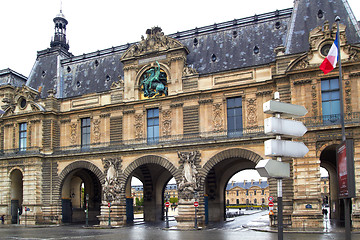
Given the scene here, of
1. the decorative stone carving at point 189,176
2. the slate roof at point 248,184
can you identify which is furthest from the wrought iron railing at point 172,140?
the slate roof at point 248,184

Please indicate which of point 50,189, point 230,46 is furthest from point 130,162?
point 230,46

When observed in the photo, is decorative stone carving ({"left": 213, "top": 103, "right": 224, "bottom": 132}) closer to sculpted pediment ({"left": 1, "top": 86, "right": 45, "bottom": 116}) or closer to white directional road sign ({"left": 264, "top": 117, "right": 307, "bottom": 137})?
sculpted pediment ({"left": 1, "top": 86, "right": 45, "bottom": 116})

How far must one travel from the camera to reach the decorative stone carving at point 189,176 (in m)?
35.3

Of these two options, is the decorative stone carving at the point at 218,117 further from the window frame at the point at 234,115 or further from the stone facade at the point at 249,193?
the stone facade at the point at 249,193

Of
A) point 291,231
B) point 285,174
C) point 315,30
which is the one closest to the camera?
point 285,174

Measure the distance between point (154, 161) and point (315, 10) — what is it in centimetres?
1943

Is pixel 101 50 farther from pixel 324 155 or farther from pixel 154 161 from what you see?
pixel 324 155

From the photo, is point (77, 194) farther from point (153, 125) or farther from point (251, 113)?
point (251, 113)

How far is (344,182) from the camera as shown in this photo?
13.5 meters

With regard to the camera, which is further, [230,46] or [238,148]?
[230,46]

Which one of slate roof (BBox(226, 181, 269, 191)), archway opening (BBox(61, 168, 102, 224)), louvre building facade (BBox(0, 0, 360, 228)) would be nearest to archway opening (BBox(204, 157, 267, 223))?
louvre building facade (BBox(0, 0, 360, 228))

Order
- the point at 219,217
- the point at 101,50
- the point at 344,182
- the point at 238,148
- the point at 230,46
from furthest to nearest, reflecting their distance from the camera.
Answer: the point at 101,50 < the point at 219,217 < the point at 230,46 < the point at 238,148 < the point at 344,182

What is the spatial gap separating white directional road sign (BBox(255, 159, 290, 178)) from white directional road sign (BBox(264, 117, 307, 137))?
788mm

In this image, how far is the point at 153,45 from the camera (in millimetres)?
40281
